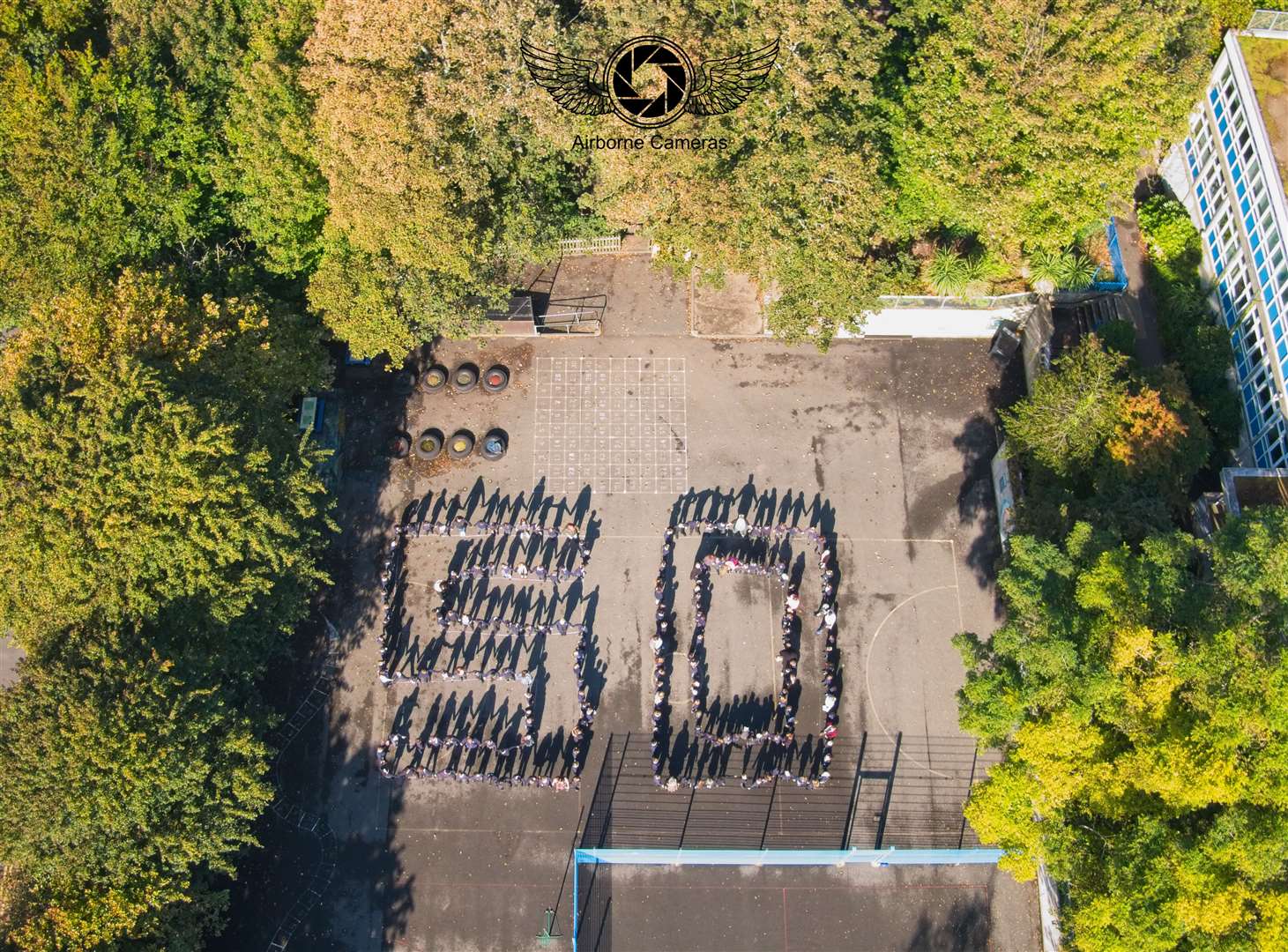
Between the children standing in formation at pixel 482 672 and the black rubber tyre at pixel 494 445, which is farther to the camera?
the black rubber tyre at pixel 494 445

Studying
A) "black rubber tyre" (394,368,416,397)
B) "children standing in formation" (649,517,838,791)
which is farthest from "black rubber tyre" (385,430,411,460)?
"children standing in formation" (649,517,838,791)

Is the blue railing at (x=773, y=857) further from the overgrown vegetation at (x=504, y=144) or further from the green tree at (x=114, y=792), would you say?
the overgrown vegetation at (x=504, y=144)

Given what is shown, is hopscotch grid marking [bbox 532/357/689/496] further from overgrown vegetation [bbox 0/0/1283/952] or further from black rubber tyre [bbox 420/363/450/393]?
overgrown vegetation [bbox 0/0/1283/952]

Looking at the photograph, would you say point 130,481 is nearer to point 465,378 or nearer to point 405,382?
point 405,382

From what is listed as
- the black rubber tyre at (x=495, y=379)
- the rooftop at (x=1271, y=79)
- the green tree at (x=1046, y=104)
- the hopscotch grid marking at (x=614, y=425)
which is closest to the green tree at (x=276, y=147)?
the black rubber tyre at (x=495, y=379)

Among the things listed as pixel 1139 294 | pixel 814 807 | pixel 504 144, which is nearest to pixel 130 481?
pixel 504 144
